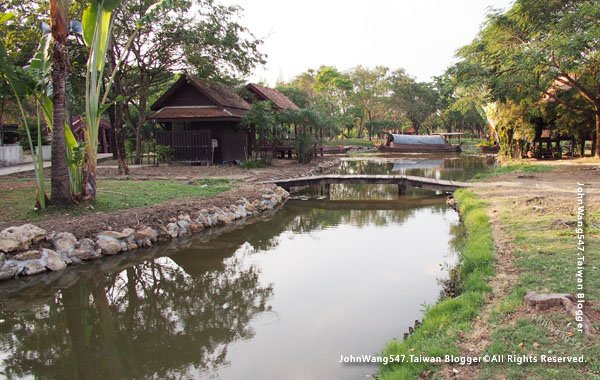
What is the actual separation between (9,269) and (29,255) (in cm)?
38

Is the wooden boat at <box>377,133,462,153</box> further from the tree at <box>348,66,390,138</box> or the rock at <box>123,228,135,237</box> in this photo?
the rock at <box>123,228,135,237</box>

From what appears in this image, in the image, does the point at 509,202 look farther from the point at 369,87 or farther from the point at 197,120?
the point at 369,87

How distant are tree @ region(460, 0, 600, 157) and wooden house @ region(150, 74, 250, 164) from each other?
38.6 feet

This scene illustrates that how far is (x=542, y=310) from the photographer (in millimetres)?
4574

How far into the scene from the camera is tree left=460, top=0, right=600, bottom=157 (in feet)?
47.7

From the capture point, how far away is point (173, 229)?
34.5ft

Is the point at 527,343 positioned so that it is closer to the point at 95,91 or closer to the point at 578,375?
the point at 578,375

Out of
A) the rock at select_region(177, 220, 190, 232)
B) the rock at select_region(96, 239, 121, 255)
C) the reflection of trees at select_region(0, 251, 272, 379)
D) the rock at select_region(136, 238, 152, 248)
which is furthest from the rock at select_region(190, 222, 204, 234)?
the reflection of trees at select_region(0, 251, 272, 379)

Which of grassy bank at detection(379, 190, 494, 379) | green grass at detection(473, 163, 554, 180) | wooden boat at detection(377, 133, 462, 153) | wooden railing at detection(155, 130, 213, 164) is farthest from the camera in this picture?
wooden boat at detection(377, 133, 462, 153)

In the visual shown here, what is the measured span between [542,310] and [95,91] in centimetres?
991

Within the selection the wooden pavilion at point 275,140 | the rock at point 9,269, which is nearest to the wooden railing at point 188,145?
the wooden pavilion at point 275,140

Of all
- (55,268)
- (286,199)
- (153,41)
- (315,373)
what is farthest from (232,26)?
(315,373)

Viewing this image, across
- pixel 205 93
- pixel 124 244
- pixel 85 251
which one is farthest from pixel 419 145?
pixel 85 251

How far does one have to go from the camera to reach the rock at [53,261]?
814 cm
